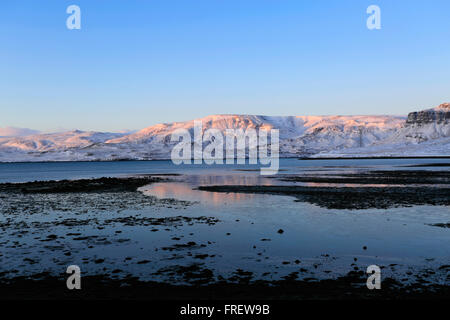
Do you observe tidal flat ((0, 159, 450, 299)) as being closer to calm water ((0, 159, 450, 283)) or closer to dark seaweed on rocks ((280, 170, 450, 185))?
calm water ((0, 159, 450, 283))

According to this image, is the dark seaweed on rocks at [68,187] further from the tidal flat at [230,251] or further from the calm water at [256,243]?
the calm water at [256,243]

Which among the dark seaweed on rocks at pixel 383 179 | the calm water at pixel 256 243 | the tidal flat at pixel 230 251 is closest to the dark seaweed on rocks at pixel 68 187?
the tidal flat at pixel 230 251

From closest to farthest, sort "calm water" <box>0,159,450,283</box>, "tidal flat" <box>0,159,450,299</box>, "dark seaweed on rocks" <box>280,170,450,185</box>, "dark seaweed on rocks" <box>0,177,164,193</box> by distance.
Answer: "tidal flat" <box>0,159,450,299</box>
"calm water" <box>0,159,450,283</box>
"dark seaweed on rocks" <box>0,177,164,193</box>
"dark seaweed on rocks" <box>280,170,450,185</box>

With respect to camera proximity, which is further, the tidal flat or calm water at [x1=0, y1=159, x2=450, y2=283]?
calm water at [x1=0, y1=159, x2=450, y2=283]

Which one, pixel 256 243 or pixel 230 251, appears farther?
pixel 256 243

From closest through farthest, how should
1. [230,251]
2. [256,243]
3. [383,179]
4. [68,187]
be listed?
[230,251], [256,243], [68,187], [383,179]

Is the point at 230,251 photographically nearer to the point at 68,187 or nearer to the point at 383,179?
the point at 68,187

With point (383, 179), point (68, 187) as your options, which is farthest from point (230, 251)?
point (383, 179)

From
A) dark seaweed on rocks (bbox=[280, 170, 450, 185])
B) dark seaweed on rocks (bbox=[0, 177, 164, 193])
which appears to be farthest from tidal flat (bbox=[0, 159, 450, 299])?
dark seaweed on rocks (bbox=[280, 170, 450, 185])

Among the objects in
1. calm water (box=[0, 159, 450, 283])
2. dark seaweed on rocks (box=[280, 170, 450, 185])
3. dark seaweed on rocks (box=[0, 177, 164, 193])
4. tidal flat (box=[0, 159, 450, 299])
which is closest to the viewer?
tidal flat (box=[0, 159, 450, 299])

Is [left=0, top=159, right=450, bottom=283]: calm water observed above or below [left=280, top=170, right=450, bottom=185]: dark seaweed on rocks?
above

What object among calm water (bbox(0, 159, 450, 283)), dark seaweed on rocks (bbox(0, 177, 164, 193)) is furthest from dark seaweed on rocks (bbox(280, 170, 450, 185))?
calm water (bbox(0, 159, 450, 283))

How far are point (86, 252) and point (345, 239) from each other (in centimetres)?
1380

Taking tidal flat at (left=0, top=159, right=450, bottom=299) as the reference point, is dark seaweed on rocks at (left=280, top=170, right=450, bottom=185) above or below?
below
